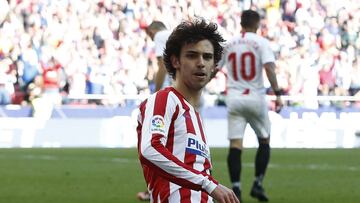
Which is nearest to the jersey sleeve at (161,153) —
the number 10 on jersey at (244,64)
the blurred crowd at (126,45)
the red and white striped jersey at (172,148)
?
the red and white striped jersey at (172,148)

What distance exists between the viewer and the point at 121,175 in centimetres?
1578

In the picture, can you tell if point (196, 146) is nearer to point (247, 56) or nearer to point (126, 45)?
point (247, 56)

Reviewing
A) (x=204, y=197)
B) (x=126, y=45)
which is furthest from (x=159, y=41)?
(x=126, y=45)

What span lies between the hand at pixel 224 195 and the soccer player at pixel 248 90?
6.96m

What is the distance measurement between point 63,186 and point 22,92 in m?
12.8

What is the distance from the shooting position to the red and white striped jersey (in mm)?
4832

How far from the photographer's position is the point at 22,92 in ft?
86.1

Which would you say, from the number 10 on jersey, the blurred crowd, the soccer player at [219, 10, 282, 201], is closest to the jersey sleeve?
the soccer player at [219, 10, 282, 201]

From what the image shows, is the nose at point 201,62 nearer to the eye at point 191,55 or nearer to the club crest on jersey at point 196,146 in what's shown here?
the eye at point 191,55

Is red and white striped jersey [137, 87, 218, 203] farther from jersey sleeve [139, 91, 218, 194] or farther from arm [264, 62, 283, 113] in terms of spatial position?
arm [264, 62, 283, 113]

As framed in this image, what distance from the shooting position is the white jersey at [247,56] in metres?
11.7

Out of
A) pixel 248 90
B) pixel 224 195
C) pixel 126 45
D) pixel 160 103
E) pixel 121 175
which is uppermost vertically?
pixel 126 45

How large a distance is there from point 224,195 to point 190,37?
0.93 meters

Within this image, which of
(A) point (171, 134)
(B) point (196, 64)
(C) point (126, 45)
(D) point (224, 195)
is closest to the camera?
(D) point (224, 195)
